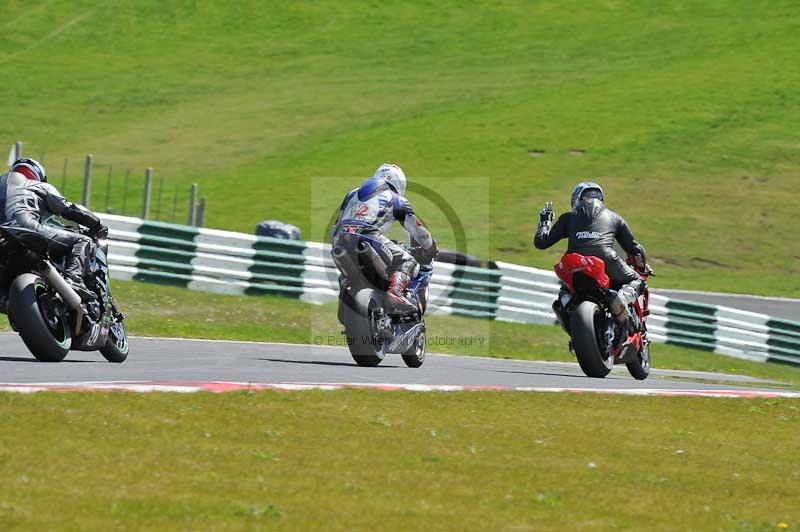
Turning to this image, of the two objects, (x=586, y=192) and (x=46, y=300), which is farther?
(x=586, y=192)

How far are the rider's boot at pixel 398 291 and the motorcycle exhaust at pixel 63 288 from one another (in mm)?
3035

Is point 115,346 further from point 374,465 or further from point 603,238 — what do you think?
point 603,238

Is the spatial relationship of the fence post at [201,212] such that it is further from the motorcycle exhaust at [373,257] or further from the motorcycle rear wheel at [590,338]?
the motorcycle exhaust at [373,257]

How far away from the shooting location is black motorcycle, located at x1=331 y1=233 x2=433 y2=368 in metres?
12.7

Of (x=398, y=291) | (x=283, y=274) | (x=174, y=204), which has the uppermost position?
(x=174, y=204)

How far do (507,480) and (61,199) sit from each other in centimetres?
511

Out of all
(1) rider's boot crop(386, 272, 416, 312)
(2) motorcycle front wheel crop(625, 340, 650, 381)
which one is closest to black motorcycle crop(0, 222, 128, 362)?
(1) rider's boot crop(386, 272, 416, 312)

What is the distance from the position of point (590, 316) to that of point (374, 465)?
576 cm

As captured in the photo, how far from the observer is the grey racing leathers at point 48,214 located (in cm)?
1116

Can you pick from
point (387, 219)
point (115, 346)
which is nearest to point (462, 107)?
point (387, 219)

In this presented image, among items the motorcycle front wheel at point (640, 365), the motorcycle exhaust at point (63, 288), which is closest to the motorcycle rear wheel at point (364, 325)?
the motorcycle exhaust at point (63, 288)

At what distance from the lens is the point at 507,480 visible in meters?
8.19

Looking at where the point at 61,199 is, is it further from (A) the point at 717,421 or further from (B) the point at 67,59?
(B) the point at 67,59

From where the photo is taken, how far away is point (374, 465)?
8297mm
